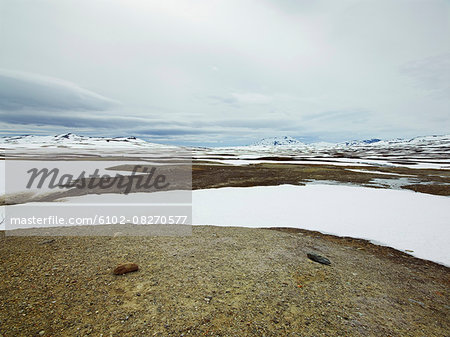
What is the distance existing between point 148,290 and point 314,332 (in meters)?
4.46

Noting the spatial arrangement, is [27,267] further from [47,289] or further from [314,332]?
[314,332]

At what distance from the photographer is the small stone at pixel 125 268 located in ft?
23.3

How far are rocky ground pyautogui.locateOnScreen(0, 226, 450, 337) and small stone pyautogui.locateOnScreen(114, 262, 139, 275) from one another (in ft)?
0.62

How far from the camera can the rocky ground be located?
16.8 feet

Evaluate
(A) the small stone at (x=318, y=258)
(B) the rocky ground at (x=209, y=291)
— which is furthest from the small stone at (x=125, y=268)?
(A) the small stone at (x=318, y=258)

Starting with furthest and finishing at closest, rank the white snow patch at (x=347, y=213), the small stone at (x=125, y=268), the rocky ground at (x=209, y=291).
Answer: the white snow patch at (x=347, y=213) < the small stone at (x=125, y=268) < the rocky ground at (x=209, y=291)

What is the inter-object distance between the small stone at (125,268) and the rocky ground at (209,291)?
0.19 m

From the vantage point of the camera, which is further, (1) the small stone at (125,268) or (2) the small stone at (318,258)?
(2) the small stone at (318,258)

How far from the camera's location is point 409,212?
1723 centimetres

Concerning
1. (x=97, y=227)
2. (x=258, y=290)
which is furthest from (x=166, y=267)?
(x=97, y=227)
